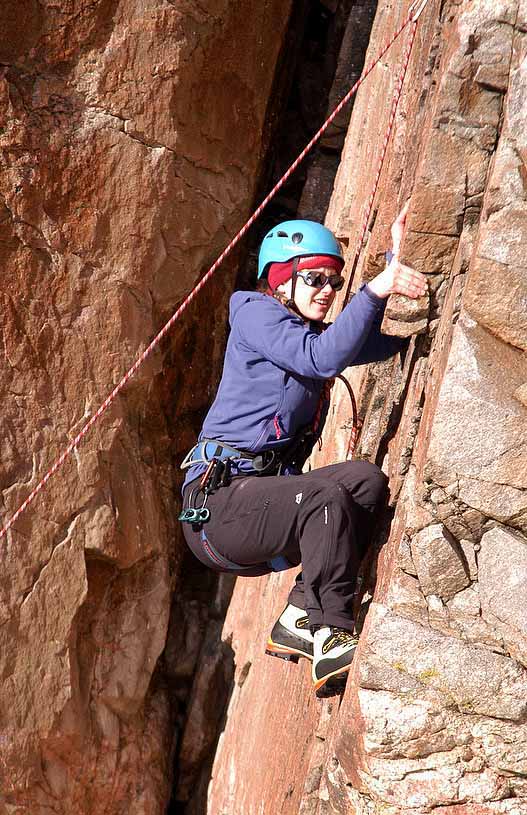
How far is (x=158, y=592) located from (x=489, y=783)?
3.70 meters

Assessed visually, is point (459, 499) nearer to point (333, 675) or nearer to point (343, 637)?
point (343, 637)

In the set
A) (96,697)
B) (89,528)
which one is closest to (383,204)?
(89,528)

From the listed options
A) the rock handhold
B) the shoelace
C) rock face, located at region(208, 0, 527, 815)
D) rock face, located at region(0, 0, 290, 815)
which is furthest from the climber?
rock face, located at region(0, 0, 290, 815)

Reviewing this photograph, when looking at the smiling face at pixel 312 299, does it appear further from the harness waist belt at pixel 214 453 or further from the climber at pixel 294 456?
the harness waist belt at pixel 214 453

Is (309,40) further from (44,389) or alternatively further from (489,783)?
(489,783)

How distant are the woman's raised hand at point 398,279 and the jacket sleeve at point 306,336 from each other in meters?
0.04

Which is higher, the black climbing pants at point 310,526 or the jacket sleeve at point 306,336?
the jacket sleeve at point 306,336

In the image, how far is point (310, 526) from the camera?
3426 mm

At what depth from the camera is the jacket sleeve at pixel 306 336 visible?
3.29 m

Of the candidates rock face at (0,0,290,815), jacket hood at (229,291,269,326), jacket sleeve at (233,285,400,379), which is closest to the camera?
jacket sleeve at (233,285,400,379)

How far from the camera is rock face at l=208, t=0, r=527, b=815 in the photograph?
3117 millimetres

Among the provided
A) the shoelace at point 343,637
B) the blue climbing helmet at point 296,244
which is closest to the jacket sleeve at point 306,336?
the blue climbing helmet at point 296,244

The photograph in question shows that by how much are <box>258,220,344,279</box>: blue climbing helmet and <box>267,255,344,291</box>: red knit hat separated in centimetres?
2

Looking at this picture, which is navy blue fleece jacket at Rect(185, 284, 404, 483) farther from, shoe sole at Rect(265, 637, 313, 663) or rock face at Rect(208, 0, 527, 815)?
shoe sole at Rect(265, 637, 313, 663)
